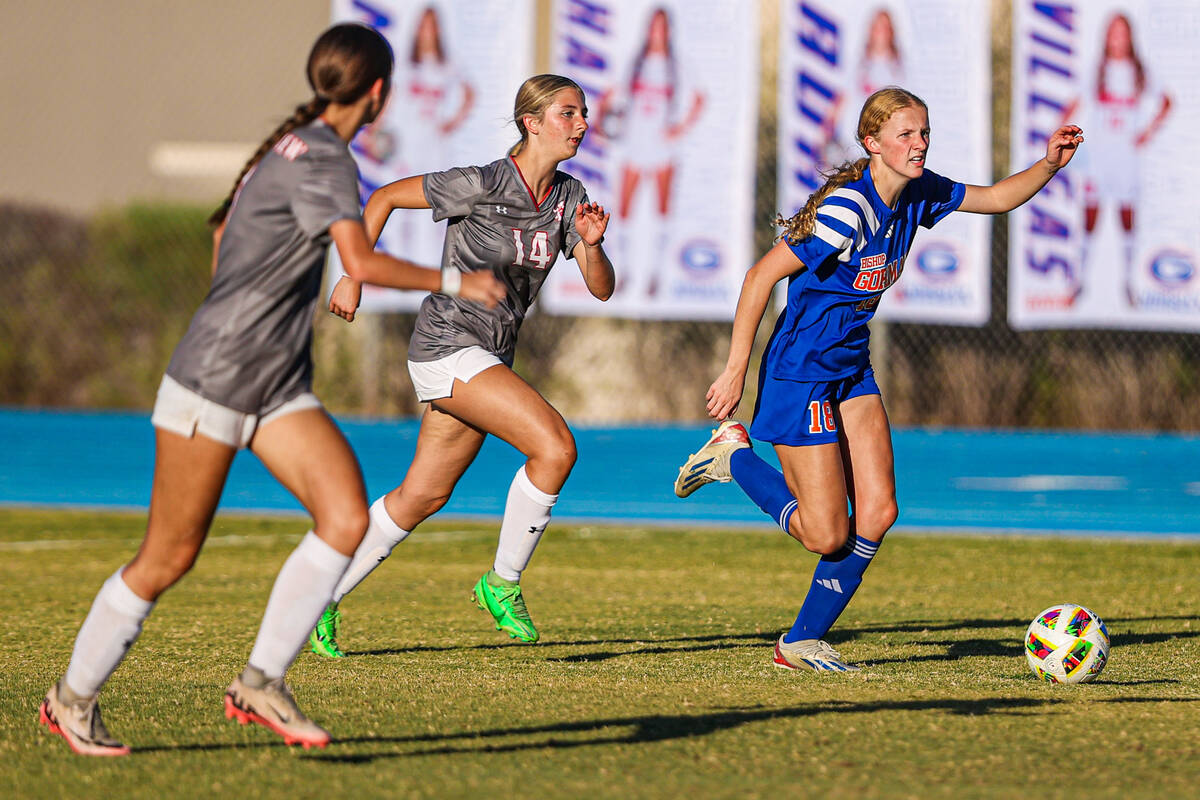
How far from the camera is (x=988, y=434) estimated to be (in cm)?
1347

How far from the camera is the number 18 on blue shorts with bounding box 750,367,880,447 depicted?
593cm

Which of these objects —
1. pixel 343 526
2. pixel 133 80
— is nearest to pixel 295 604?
pixel 343 526

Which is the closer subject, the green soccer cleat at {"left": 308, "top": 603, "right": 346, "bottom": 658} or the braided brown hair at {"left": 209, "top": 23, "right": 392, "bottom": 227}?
the braided brown hair at {"left": 209, "top": 23, "right": 392, "bottom": 227}

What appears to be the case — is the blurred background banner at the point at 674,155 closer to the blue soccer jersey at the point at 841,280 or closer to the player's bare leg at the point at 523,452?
the player's bare leg at the point at 523,452

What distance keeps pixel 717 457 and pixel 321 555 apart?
2.83m

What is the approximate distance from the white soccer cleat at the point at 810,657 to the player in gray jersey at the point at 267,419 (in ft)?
6.91

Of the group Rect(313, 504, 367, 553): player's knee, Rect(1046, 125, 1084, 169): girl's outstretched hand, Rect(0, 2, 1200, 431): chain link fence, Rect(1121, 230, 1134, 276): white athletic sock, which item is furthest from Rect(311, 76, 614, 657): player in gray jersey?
Rect(1121, 230, 1134, 276): white athletic sock

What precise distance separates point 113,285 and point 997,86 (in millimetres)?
8812

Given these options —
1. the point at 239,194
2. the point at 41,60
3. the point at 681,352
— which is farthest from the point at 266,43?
the point at 239,194

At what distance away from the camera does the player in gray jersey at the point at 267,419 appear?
4.24 meters

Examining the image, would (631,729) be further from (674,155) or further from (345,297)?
(674,155)

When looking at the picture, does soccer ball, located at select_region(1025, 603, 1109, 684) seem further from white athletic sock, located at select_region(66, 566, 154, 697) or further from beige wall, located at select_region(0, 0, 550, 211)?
beige wall, located at select_region(0, 0, 550, 211)

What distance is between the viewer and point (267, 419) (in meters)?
4.33

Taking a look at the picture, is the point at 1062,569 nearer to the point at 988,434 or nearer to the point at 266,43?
the point at 988,434
